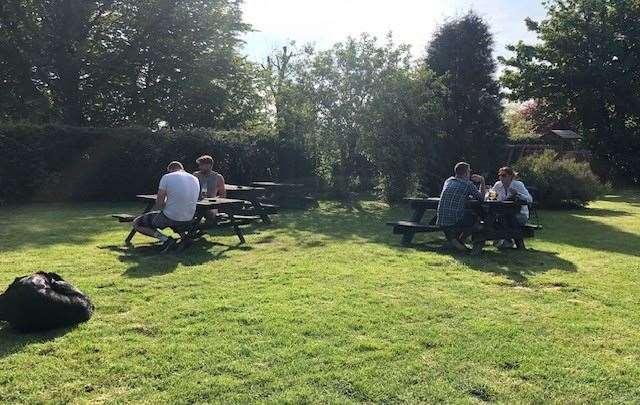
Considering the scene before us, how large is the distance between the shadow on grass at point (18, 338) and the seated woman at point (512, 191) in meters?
7.01

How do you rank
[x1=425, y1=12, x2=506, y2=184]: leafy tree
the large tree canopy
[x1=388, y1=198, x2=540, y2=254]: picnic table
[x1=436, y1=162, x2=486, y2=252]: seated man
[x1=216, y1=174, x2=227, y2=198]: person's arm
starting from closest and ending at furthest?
[x1=388, y1=198, x2=540, y2=254]: picnic table, [x1=436, y1=162, x2=486, y2=252]: seated man, [x1=216, y1=174, x2=227, y2=198]: person's arm, [x1=425, y1=12, x2=506, y2=184]: leafy tree, the large tree canopy

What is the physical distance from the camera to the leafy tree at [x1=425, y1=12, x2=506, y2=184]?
18.6 metres

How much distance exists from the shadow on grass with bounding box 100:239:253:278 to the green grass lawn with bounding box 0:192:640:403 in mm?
38

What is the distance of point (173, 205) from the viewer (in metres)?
8.40

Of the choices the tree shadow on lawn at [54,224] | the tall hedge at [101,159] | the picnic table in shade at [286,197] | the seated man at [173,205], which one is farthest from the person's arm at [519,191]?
the tall hedge at [101,159]

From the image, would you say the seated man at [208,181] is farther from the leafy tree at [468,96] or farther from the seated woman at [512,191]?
the leafy tree at [468,96]

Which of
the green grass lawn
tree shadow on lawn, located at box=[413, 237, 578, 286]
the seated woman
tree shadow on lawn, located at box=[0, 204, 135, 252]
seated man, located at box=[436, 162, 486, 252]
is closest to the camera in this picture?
the green grass lawn

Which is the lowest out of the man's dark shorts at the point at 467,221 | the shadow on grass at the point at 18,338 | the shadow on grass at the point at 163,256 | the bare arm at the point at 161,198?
the shadow on grass at the point at 18,338

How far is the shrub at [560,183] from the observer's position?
53.9 feet

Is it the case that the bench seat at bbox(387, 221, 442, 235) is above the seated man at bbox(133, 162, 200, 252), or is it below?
below

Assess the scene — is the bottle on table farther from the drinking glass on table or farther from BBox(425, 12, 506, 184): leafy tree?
BBox(425, 12, 506, 184): leafy tree

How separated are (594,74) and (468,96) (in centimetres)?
1331

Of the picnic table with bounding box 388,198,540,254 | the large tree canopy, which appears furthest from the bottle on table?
the large tree canopy

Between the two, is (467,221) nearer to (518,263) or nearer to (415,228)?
(415,228)
